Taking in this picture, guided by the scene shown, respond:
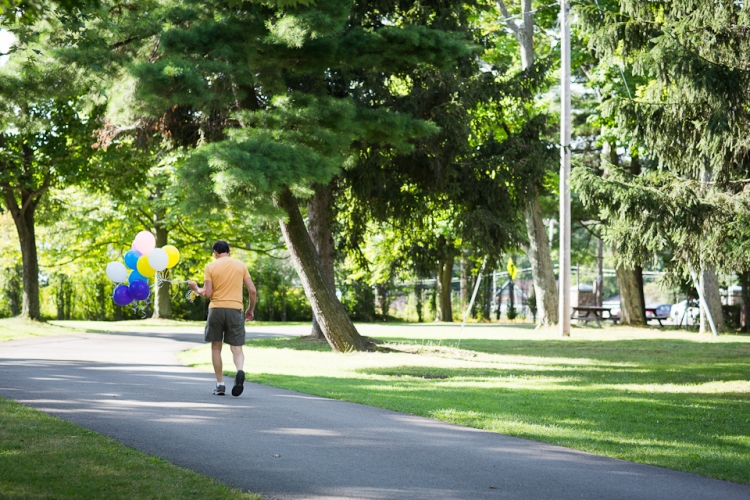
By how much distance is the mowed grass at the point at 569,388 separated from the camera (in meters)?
7.47

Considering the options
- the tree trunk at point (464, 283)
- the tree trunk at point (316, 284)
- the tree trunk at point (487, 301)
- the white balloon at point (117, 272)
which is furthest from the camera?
the tree trunk at point (487, 301)

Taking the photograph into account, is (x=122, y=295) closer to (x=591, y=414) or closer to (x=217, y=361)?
(x=217, y=361)

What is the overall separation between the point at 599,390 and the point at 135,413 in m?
6.77

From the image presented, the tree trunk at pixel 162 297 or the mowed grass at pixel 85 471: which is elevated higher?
the tree trunk at pixel 162 297

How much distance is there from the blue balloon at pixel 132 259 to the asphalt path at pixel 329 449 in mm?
3446

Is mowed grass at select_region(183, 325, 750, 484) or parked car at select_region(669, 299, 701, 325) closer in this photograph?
mowed grass at select_region(183, 325, 750, 484)

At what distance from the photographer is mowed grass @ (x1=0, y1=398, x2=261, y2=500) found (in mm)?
5094

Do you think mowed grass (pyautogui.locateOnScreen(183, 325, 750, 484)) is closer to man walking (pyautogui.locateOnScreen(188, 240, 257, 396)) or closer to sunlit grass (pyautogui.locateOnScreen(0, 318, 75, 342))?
man walking (pyautogui.locateOnScreen(188, 240, 257, 396))

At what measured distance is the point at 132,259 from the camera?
1419 centimetres

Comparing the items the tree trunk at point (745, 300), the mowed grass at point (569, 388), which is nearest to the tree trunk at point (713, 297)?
the tree trunk at point (745, 300)

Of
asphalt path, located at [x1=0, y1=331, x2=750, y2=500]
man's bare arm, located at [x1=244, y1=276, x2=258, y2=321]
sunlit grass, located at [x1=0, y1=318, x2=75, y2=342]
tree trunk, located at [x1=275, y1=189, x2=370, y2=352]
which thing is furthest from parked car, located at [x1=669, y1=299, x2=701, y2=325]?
asphalt path, located at [x1=0, y1=331, x2=750, y2=500]

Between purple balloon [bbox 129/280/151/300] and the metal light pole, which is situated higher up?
the metal light pole

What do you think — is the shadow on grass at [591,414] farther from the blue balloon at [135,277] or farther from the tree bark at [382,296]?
the tree bark at [382,296]

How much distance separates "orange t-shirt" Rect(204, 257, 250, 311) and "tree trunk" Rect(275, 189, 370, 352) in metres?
6.60
